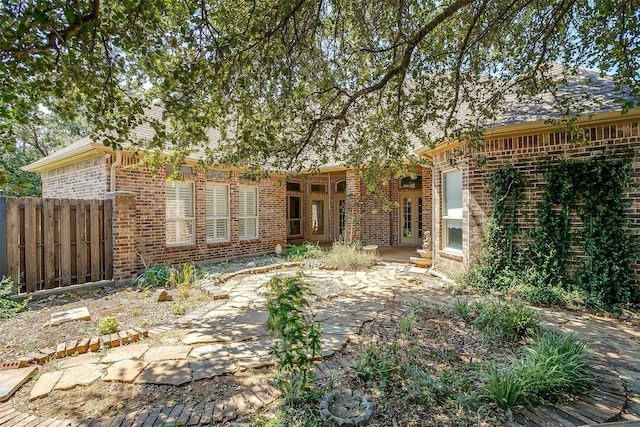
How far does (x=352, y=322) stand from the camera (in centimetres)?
441

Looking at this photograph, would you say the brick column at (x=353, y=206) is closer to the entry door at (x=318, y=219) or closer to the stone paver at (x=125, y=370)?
the entry door at (x=318, y=219)

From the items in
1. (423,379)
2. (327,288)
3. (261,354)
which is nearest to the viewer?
(423,379)

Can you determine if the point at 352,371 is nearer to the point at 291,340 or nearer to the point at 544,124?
the point at 291,340

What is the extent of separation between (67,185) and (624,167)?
12.6 meters

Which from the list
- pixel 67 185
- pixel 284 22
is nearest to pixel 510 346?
pixel 284 22

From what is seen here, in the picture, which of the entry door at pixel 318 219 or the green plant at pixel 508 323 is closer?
the green plant at pixel 508 323

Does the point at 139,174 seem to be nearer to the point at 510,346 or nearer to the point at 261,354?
the point at 261,354

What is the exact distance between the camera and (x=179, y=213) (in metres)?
8.69

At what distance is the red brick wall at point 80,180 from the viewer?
7410 mm

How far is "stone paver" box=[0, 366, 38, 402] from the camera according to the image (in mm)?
2710

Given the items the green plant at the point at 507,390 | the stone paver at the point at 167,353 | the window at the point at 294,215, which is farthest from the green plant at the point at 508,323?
the window at the point at 294,215

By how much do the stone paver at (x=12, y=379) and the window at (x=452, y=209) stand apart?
23.7 feet

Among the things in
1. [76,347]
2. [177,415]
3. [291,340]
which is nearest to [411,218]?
[291,340]

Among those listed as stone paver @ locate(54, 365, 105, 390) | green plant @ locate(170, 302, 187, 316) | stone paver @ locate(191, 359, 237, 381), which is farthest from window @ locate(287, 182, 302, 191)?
stone paver @ locate(54, 365, 105, 390)
